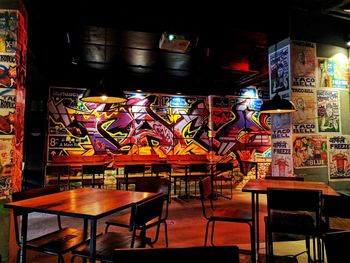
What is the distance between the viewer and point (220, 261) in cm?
105

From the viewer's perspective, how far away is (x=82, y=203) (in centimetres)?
216

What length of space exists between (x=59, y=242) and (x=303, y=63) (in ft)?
13.0

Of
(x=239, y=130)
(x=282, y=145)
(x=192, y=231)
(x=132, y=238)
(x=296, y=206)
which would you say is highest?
(x=239, y=130)

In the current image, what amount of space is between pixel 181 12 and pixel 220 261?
3.09 metres

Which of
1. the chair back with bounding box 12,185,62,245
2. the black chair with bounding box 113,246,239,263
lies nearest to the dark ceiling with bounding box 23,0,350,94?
the chair back with bounding box 12,185,62,245

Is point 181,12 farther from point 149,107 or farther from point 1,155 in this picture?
point 149,107

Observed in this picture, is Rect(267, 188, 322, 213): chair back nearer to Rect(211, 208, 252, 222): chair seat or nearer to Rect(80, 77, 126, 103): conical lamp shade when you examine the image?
Rect(211, 208, 252, 222): chair seat

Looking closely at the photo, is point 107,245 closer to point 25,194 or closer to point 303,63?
point 25,194

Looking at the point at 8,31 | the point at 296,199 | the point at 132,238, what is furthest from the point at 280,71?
the point at 8,31

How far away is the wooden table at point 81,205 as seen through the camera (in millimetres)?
1774

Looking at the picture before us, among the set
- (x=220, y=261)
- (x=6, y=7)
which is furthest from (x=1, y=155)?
(x=220, y=261)

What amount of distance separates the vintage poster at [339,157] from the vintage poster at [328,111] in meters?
0.19

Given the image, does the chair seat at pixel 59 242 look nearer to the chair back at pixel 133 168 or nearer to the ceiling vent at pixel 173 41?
the ceiling vent at pixel 173 41

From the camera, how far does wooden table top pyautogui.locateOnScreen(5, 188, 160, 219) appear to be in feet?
6.10
